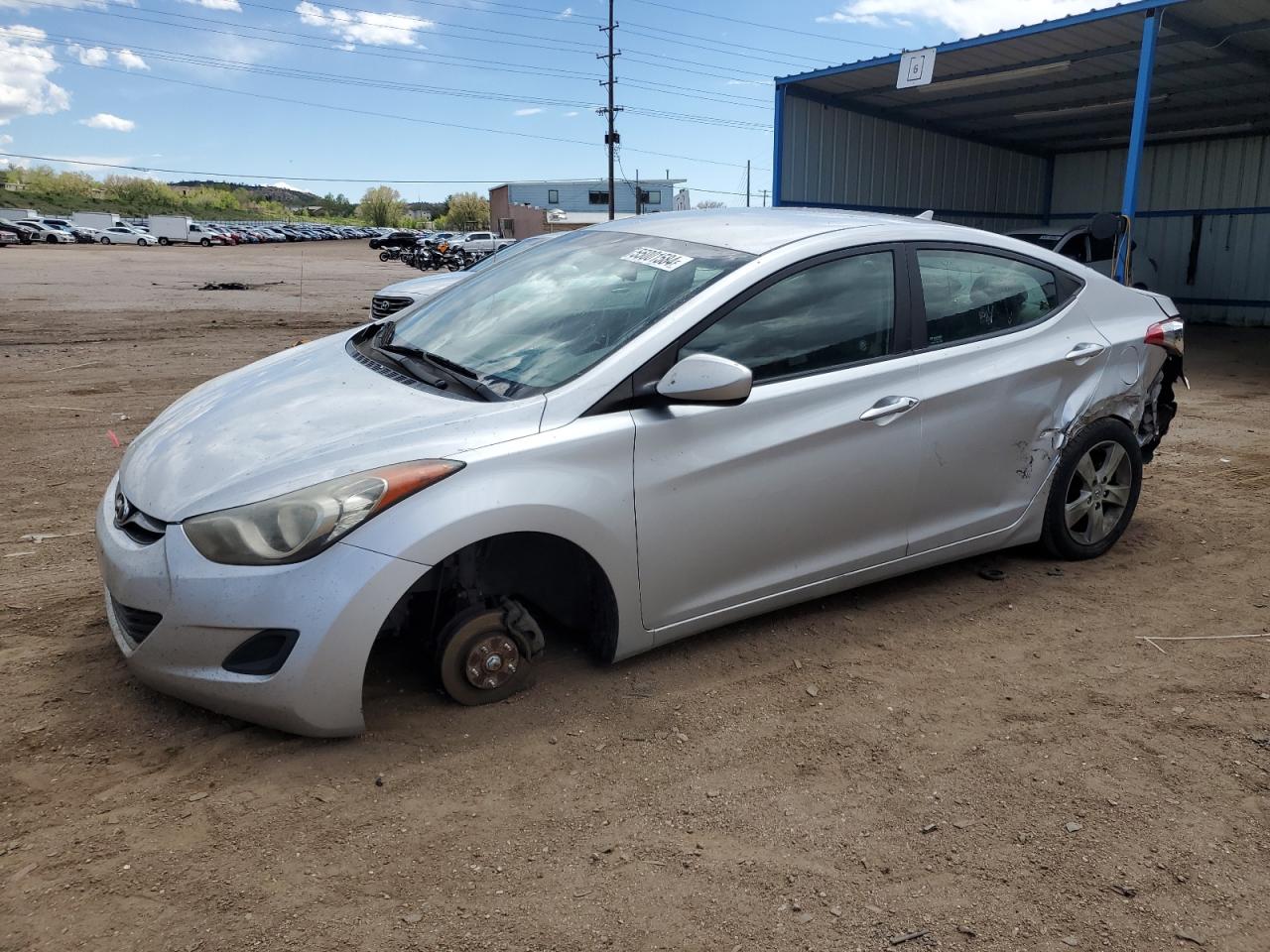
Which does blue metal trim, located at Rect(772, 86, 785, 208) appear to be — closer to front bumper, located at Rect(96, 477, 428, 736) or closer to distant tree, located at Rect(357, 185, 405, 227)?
front bumper, located at Rect(96, 477, 428, 736)

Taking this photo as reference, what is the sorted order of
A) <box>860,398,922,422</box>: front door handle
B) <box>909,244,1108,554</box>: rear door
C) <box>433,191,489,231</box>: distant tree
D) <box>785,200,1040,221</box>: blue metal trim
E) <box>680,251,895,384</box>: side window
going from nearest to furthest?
<box>680,251,895,384</box>: side window < <box>860,398,922,422</box>: front door handle < <box>909,244,1108,554</box>: rear door < <box>785,200,1040,221</box>: blue metal trim < <box>433,191,489,231</box>: distant tree

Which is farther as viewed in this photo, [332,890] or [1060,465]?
[1060,465]

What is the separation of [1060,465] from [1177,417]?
211 inches

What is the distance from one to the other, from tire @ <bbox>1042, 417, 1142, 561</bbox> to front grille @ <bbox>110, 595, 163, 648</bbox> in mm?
3526

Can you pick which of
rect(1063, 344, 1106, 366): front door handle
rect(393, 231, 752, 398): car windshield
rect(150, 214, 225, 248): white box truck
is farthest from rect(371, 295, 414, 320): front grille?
rect(150, 214, 225, 248): white box truck

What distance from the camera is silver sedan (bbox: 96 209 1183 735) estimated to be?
271cm

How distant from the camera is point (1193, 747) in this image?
302 centimetres

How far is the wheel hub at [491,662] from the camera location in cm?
307

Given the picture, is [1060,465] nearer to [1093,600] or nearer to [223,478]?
[1093,600]

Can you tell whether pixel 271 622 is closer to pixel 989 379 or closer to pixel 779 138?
pixel 989 379

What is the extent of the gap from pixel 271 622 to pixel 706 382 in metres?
1.44

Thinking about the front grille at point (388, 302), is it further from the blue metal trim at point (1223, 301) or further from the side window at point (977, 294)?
the blue metal trim at point (1223, 301)

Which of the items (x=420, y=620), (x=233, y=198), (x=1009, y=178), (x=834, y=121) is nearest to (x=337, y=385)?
(x=420, y=620)

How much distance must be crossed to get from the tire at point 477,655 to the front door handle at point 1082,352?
8.81 ft
